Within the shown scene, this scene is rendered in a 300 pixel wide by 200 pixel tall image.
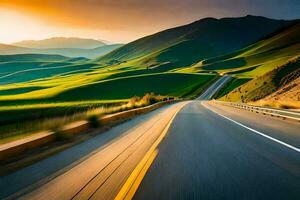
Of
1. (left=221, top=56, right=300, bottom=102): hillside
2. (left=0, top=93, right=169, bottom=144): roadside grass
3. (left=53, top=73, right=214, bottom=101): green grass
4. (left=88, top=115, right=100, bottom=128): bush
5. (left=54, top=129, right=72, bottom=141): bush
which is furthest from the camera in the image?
(left=53, top=73, right=214, bottom=101): green grass

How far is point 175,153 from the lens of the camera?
1016 cm

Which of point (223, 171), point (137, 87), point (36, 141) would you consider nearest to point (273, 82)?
point (36, 141)

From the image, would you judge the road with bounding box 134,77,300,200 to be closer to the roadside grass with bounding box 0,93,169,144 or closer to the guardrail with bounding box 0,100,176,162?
the guardrail with bounding box 0,100,176,162

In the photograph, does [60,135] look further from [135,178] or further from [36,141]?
[135,178]

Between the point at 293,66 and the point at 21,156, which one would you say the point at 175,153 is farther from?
the point at 293,66

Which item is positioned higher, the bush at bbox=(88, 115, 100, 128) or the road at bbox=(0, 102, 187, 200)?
the bush at bbox=(88, 115, 100, 128)

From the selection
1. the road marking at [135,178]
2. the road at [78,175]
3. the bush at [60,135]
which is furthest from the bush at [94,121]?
the road marking at [135,178]

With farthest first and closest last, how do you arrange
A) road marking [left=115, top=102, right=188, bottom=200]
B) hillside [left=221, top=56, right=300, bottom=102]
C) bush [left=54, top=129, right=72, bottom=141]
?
hillside [left=221, top=56, right=300, bottom=102] < bush [left=54, top=129, right=72, bottom=141] < road marking [left=115, top=102, right=188, bottom=200]

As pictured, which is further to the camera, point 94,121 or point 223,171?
point 94,121

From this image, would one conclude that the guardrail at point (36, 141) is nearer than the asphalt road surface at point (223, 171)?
No

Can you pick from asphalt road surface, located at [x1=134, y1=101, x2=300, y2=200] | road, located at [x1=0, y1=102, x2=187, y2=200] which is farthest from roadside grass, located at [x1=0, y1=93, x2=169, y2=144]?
asphalt road surface, located at [x1=134, y1=101, x2=300, y2=200]

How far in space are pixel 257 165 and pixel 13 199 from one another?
5063 millimetres

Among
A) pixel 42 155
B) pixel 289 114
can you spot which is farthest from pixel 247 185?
pixel 289 114

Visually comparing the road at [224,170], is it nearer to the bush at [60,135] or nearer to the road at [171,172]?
the road at [171,172]
